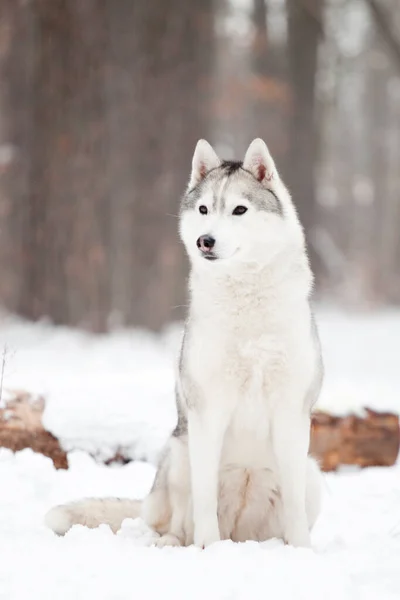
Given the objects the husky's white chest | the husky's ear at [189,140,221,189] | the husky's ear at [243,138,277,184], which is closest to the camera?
the husky's white chest

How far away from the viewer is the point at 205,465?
3387 millimetres

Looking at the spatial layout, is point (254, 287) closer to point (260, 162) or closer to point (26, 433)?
point (260, 162)

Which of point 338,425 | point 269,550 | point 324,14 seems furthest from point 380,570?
point 324,14

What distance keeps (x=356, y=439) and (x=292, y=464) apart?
6.58 feet

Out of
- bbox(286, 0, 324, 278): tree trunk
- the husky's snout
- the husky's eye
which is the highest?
bbox(286, 0, 324, 278): tree trunk

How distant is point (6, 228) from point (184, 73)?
2.99 meters

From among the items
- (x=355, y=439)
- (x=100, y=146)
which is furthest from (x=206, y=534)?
(x=100, y=146)

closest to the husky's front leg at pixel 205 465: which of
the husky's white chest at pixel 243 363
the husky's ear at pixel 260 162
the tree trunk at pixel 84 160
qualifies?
the husky's white chest at pixel 243 363

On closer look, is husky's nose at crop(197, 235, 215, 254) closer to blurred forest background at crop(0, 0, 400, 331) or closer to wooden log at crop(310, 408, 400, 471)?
wooden log at crop(310, 408, 400, 471)

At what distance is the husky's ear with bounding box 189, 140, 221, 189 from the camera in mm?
3746

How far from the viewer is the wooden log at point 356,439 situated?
5.27 m

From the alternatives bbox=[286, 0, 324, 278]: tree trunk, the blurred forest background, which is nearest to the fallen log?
the blurred forest background

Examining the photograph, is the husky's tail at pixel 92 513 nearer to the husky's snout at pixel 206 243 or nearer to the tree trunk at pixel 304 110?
the husky's snout at pixel 206 243

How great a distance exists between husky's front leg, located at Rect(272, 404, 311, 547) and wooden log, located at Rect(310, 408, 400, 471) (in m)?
1.78
